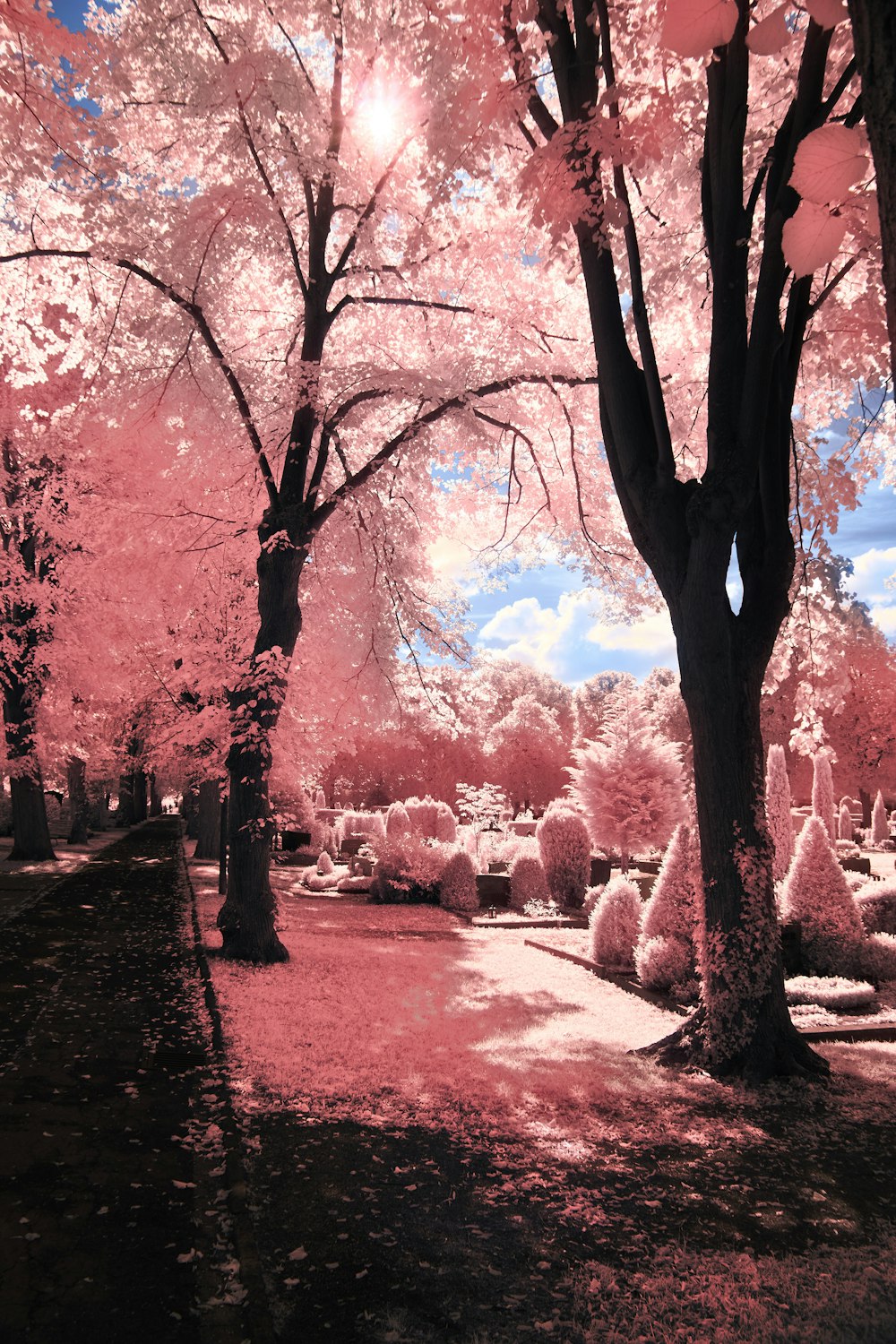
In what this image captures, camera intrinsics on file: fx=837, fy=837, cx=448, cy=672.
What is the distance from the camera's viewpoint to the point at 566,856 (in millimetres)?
17578

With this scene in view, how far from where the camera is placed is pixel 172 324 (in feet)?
34.9

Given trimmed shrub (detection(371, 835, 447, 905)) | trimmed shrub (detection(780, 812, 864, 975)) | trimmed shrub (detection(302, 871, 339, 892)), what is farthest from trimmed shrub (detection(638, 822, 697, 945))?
trimmed shrub (detection(302, 871, 339, 892))

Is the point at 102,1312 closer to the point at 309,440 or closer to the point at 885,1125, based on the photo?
the point at 885,1125

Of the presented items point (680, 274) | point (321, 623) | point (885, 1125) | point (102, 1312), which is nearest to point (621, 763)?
point (321, 623)

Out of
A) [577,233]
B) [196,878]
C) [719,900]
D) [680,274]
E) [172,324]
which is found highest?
[172,324]

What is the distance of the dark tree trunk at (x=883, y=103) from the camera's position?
4.69 ft

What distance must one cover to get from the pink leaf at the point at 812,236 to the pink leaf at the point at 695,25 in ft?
1.08

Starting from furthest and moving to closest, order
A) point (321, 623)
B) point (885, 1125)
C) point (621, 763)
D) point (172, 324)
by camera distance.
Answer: point (621, 763) < point (321, 623) < point (172, 324) < point (885, 1125)

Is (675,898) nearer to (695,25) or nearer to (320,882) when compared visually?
(695,25)

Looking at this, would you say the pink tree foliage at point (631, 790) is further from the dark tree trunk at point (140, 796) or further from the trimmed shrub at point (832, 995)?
the dark tree trunk at point (140, 796)

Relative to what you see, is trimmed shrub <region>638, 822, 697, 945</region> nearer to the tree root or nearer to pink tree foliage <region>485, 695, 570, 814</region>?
the tree root

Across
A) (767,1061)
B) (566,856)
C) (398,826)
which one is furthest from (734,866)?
(398,826)

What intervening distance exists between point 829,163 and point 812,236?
119 millimetres

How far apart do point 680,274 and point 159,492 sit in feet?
26.6
